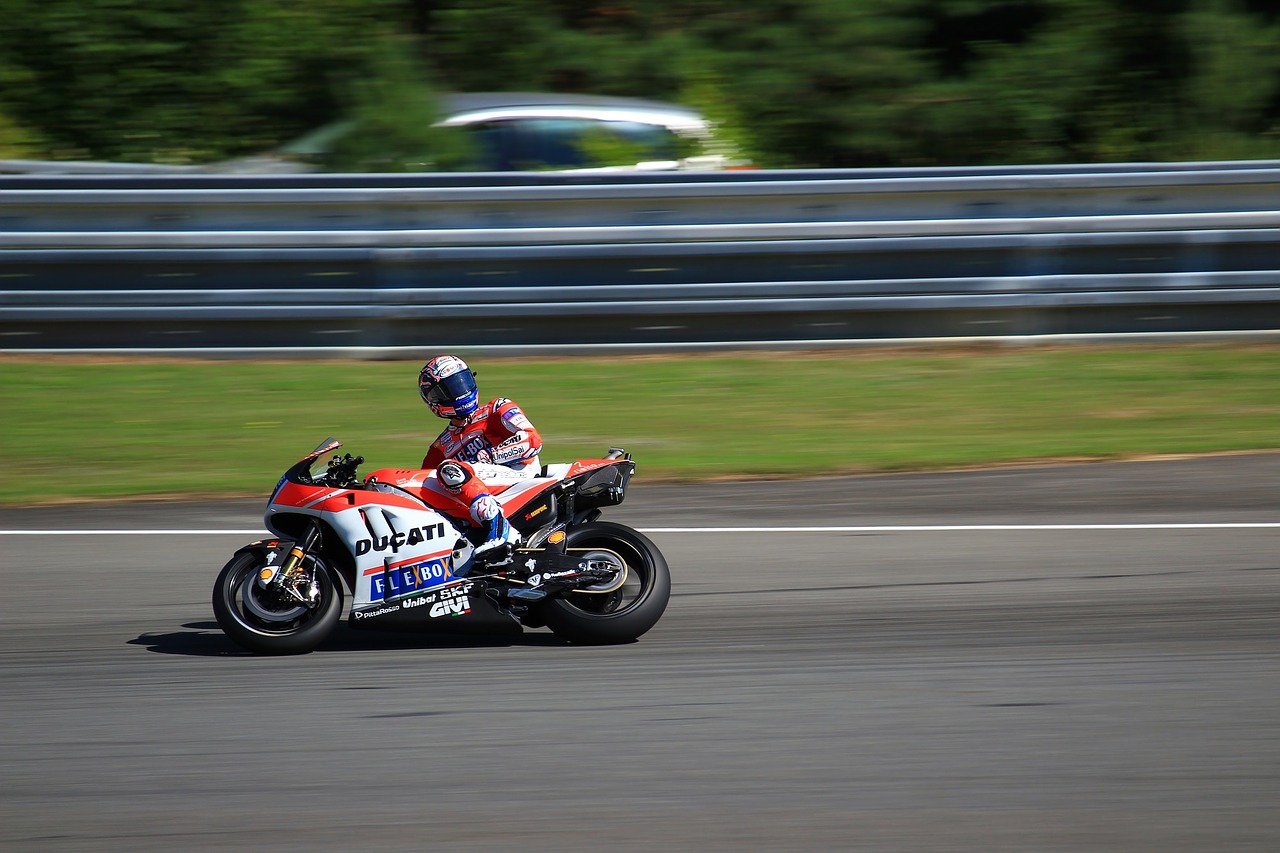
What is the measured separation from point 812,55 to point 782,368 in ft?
18.7

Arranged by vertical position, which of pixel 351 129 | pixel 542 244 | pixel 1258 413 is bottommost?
pixel 1258 413

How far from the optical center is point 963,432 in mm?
10758

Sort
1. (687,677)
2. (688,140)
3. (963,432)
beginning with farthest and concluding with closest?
(688,140), (963,432), (687,677)

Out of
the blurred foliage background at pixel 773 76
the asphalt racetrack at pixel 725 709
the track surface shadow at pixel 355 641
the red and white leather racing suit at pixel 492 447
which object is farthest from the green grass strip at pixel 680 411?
the blurred foliage background at pixel 773 76

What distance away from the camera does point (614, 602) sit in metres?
6.35

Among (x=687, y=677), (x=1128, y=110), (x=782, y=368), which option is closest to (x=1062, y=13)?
(x=1128, y=110)

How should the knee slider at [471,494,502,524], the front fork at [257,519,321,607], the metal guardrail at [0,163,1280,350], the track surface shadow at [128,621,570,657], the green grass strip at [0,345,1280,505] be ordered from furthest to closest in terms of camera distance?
the metal guardrail at [0,163,1280,350] < the green grass strip at [0,345,1280,505] < the track surface shadow at [128,621,570,657] < the knee slider at [471,494,502,524] < the front fork at [257,519,321,607]

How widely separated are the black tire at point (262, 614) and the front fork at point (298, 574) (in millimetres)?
33

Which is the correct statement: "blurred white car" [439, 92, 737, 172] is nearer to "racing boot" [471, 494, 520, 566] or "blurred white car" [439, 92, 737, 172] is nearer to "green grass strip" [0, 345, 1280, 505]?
"green grass strip" [0, 345, 1280, 505]

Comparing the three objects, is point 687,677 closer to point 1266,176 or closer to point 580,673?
point 580,673

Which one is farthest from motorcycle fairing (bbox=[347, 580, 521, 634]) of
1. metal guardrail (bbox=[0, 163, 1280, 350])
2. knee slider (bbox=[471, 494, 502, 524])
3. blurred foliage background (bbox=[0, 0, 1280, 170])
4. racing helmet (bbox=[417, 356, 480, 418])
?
blurred foliage background (bbox=[0, 0, 1280, 170])

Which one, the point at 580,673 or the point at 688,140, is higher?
the point at 688,140

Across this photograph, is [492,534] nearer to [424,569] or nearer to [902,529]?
[424,569]

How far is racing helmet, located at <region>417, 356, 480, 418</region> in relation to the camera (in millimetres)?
6461
